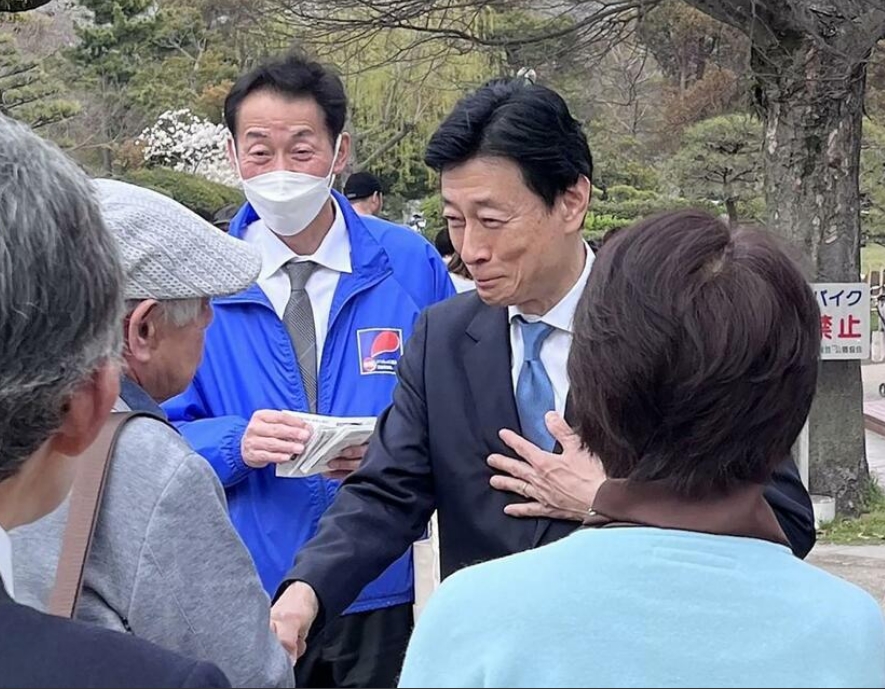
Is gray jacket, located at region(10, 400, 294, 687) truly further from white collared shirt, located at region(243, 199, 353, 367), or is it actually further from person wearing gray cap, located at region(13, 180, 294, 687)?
white collared shirt, located at region(243, 199, 353, 367)

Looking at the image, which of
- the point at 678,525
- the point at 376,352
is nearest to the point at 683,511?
the point at 678,525

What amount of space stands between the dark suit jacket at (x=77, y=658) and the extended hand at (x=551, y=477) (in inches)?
43.4

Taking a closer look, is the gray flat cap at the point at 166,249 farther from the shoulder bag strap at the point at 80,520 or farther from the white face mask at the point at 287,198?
the white face mask at the point at 287,198

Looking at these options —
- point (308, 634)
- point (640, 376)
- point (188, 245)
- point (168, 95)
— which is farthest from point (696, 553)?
point (168, 95)

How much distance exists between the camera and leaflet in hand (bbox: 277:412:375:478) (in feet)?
8.64

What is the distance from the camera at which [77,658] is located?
1.23 m

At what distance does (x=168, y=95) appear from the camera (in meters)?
28.3

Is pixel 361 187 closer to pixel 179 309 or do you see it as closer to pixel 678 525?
pixel 179 309

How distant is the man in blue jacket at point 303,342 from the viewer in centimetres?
286

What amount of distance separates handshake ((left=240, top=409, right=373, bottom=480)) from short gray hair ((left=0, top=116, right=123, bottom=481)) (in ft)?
4.25

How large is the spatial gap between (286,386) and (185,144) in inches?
1031

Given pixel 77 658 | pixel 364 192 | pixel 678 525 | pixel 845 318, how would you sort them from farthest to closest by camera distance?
pixel 364 192 → pixel 845 318 → pixel 678 525 → pixel 77 658

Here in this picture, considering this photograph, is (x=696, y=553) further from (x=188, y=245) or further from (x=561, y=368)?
(x=561, y=368)

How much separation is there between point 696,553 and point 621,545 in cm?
8
